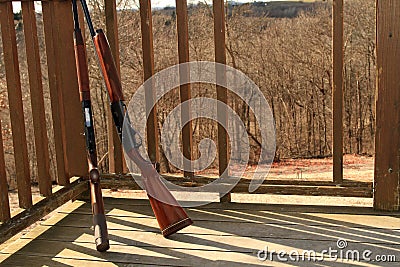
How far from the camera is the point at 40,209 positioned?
6.93 ft

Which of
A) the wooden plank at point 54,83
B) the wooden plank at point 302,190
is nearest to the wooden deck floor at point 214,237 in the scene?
→ the wooden plank at point 302,190

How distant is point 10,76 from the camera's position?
79.4 inches

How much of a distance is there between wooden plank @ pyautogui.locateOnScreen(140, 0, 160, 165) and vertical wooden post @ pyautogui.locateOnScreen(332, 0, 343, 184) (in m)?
0.83

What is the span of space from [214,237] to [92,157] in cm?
58

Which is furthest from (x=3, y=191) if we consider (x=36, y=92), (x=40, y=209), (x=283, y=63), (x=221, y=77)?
(x=283, y=63)

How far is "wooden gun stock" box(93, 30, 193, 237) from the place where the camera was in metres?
1.91

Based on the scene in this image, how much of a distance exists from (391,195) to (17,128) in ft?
5.33

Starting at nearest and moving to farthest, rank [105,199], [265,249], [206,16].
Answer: [265,249] < [105,199] < [206,16]

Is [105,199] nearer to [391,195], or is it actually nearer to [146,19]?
[146,19]

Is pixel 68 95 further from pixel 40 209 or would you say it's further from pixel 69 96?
pixel 40 209

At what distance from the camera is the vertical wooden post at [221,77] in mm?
2264

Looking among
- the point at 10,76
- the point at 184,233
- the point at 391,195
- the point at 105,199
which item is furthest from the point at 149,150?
the point at 391,195

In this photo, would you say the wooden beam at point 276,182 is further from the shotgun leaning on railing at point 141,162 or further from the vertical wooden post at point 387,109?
the shotgun leaning on railing at point 141,162

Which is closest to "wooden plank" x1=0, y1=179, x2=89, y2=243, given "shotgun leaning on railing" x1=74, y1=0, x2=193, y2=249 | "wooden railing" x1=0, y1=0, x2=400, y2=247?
"wooden railing" x1=0, y1=0, x2=400, y2=247
